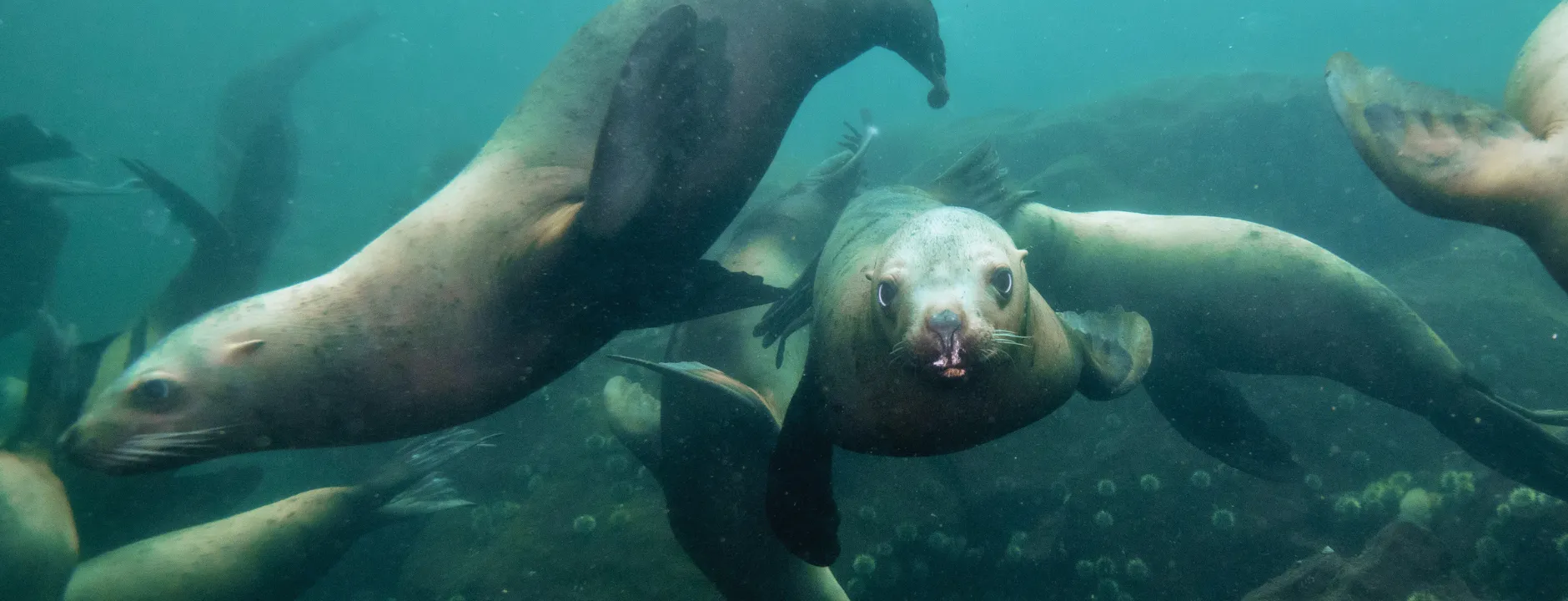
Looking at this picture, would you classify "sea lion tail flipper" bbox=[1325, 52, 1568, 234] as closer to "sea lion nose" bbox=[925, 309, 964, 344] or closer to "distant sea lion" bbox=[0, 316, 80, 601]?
"sea lion nose" bbox=[925, 309, 964, 344]

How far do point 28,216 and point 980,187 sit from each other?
44.3 feet

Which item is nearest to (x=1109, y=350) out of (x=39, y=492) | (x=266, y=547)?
(x=266, y=547)

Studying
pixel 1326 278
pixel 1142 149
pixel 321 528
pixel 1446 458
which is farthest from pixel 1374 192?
pixel 321 528

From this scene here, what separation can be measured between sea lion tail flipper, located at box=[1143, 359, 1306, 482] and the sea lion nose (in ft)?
11.3

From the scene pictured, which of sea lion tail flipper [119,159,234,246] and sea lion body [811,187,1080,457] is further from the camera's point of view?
sea lion tail flipper [119,159,234,246]

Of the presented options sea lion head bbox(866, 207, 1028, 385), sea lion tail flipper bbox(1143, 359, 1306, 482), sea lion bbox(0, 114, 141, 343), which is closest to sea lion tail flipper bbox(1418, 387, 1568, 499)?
sea lion tail flipper bbox(1143, 359, 1306, 482)

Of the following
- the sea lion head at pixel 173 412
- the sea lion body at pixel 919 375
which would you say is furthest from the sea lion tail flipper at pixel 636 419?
the sea lion head at pixel 173 412

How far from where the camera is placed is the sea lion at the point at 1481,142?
238cm

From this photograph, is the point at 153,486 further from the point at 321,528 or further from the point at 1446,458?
the point at 1446,458

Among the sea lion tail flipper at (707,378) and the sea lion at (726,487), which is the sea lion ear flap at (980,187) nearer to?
the sea lion at (726,487)

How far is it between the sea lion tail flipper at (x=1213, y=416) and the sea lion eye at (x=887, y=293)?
3.28m

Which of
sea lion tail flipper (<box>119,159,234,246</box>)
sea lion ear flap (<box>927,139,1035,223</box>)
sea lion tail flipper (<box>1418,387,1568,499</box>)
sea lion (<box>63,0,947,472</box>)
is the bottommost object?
sea lion tail flipper (<box>1418,387,1568,499</box>)

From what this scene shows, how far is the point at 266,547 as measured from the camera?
14.9 feet

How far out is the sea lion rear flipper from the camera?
2.46 metres
